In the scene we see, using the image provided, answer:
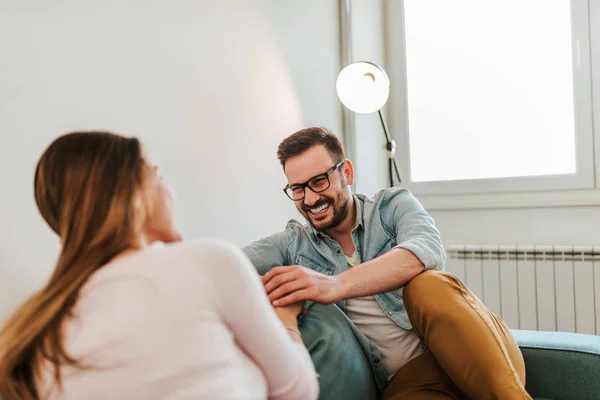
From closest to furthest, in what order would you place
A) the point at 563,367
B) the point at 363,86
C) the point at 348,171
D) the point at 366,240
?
the point at 563,367, the point at 366,240, the point at 348,171, the point at 363,86

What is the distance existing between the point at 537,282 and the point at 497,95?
1.02 m

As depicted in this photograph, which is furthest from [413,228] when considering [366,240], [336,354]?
[336,354]

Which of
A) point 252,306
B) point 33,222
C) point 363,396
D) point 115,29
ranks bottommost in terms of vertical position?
point 363,396

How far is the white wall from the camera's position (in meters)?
1.28

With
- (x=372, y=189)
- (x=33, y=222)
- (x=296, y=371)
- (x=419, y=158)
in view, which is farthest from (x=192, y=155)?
(x=419, y=158)

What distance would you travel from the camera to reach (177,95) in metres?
1.83

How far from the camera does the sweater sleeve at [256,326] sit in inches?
32.9

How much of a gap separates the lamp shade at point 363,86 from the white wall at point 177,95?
0.68 feet

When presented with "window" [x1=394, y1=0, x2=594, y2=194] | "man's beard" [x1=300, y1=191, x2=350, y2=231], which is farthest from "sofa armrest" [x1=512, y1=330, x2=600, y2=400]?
"window" [x1=394, y1=0, x2=594, y2=194]

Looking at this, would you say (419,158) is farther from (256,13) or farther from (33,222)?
(33,222)

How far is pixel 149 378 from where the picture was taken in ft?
2.60

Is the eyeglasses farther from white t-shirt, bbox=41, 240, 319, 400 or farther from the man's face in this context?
white t-shirt, bbox=41, 240, 319, 400

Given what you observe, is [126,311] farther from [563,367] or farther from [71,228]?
[563,367]

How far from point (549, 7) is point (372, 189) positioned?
131cm
